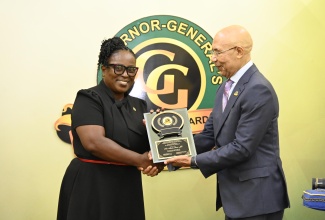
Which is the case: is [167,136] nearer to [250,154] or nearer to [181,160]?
[181,160]

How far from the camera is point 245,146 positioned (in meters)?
2.07

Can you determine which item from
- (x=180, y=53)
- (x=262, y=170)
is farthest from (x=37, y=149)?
(x=262, y=170)

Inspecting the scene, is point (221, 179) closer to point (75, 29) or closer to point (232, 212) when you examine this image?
point (232, 212)

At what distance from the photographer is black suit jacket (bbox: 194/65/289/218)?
6.84ft

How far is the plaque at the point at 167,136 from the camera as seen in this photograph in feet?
7.62

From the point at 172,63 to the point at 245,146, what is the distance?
146cm

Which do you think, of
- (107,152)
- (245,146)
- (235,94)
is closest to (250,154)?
(245,146)

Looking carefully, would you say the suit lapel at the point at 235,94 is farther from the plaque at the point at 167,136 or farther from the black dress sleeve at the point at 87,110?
the black dress sleeve at the point at 87,110

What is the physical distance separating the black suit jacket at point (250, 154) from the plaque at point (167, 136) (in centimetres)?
17

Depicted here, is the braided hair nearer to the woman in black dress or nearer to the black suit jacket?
the woman in black dress

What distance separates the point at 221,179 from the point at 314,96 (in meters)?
1.76

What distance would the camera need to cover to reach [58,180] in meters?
3.27

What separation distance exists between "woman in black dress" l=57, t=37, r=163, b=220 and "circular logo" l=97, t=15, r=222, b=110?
98 centimetres

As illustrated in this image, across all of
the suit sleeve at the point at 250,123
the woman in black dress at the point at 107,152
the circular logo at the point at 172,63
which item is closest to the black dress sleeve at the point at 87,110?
the woman in black dress at the point at 107,152
